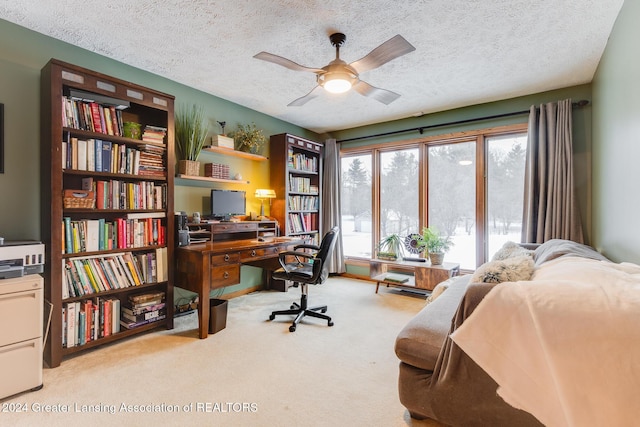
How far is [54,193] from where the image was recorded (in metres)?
2.15

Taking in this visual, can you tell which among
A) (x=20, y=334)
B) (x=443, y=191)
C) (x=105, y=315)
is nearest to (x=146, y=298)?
(x=105, y=315)

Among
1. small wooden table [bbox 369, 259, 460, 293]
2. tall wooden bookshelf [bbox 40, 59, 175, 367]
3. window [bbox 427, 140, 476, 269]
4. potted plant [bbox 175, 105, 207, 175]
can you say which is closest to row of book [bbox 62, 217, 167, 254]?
tall wooden bookshelf [bbox 40, 59, 175, 367]

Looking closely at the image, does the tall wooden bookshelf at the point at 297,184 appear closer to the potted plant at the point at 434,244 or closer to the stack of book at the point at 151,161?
the potted plant at the point at 434,244

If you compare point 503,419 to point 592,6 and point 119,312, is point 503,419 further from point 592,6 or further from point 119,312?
point 119,312

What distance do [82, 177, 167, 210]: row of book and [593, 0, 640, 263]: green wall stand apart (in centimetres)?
342

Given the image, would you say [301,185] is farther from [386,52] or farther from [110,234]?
[386,52]

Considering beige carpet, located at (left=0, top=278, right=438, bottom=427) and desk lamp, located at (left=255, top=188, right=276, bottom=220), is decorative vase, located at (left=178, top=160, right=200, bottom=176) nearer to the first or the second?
desk lamp, located at (left=255, top=188, right=276, bottom=220)

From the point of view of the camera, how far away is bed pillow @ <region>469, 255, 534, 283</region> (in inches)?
60.8

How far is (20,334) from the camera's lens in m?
1.81

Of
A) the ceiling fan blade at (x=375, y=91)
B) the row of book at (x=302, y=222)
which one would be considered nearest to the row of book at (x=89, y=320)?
the row of book at (x=302, y=222)

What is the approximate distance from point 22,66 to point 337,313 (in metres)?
3.36

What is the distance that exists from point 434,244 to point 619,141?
2.08 metres

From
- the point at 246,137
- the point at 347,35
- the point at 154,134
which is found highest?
the point at 347,35

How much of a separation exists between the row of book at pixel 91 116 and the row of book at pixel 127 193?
40cm
